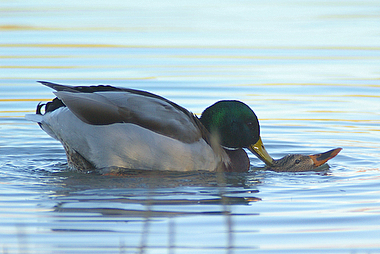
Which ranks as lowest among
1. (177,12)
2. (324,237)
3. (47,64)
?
(324,237)

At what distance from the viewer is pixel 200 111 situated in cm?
1108

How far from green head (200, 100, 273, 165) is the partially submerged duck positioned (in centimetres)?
39

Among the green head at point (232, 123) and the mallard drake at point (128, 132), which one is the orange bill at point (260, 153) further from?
the mallard drake at point (128, 132)

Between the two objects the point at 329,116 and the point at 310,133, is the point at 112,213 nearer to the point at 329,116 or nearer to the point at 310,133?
the point at 310,133

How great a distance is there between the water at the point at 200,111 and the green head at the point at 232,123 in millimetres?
430

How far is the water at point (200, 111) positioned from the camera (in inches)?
224

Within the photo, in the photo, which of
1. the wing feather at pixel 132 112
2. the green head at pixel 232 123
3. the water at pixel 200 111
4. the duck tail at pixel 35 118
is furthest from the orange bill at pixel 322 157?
the duck tail at pixel 35 118

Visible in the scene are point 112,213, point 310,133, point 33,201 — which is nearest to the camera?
point 112,213

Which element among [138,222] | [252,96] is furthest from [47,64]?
[138,222]

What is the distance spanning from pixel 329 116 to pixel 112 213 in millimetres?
5697

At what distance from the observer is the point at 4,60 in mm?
14305

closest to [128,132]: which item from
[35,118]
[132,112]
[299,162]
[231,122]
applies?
[132,112]

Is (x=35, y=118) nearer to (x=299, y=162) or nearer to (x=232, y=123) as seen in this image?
(x=232, y=123)

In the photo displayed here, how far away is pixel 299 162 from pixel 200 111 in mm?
3144
